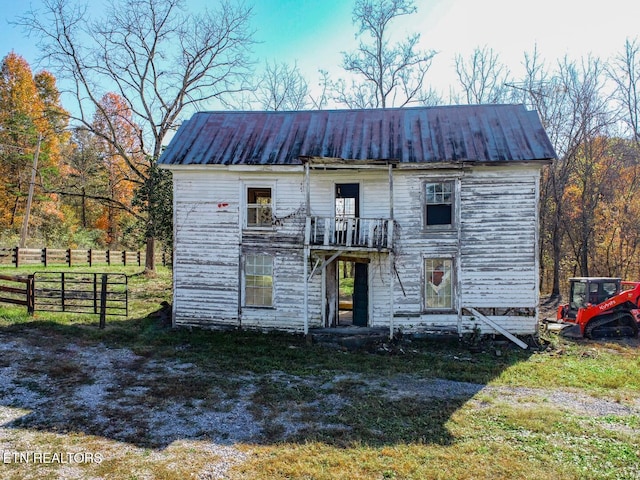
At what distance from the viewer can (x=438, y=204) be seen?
1313 cm

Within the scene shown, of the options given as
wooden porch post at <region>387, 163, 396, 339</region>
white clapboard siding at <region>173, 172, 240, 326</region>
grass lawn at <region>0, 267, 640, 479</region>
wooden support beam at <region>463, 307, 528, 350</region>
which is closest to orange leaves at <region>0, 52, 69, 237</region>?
white clapboard siding at <region>173, 172, 240, 326</region>

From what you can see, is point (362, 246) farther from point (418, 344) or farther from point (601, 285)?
point (601, 285)

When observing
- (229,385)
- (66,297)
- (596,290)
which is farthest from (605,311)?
(66,297)

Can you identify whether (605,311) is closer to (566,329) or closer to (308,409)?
(566,329)

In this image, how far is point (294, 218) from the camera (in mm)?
13531

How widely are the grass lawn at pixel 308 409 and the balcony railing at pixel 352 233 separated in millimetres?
3085

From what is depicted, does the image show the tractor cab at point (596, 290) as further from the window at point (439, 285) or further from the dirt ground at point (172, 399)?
the dirt ground at point (172, 399)

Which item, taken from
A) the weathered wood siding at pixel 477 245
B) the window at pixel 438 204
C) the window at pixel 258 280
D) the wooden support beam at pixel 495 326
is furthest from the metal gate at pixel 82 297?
the wooden support beam at pixel 495 326

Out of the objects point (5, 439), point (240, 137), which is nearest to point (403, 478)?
point (5, 439)

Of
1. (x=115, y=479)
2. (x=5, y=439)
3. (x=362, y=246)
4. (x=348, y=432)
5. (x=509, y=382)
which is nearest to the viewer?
(x=115, y=479)

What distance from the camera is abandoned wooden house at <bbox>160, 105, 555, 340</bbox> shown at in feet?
41.9

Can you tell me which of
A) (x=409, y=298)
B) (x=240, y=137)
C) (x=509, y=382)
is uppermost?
(x=240, y=137)

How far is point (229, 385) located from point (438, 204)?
8.27m

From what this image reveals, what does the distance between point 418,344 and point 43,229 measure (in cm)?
3328
